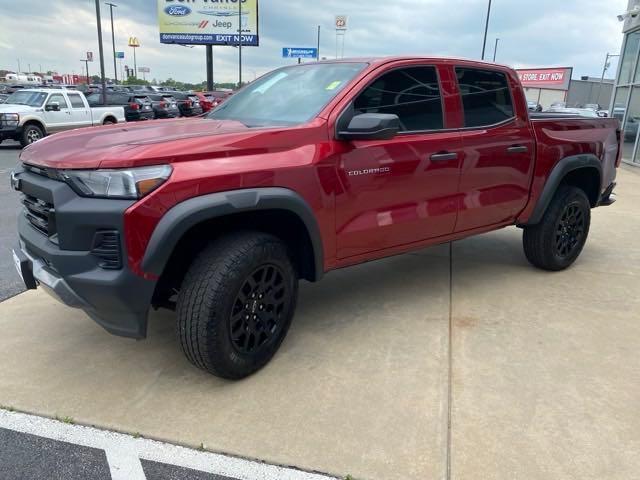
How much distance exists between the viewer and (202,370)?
2.95 meters

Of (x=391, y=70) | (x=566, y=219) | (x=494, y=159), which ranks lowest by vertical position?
(x=566, y=219)

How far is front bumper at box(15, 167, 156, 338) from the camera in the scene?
7.77ft

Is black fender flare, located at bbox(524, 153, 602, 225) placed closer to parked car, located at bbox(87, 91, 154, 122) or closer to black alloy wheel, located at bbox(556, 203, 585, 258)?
black alloy wheel, located at bbox(556, 203, 585, 258)

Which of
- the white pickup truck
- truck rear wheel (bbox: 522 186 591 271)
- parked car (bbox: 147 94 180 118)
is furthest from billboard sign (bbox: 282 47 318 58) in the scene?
truck rear wheel (bbox: 522 186 591 271)

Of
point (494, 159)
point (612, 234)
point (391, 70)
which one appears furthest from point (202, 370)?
point (612, 234)

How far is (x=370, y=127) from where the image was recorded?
9.62 ft

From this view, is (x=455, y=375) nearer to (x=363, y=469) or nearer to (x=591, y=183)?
(x=363, y=469)

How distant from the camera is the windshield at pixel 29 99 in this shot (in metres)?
15.0

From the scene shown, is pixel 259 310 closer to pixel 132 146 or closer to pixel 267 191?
pixel 267 191

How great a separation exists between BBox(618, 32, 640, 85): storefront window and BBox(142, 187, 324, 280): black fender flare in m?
16.1

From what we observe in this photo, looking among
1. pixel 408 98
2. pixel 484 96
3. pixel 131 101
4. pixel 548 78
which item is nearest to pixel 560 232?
pixel 484 96

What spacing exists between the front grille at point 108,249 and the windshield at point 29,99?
14.9 metres

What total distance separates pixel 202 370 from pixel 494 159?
104 inches

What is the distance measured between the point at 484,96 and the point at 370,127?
1.62 meters
